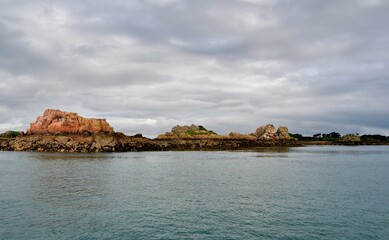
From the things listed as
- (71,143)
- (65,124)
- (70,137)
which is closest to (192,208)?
(71,143)

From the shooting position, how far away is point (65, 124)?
125938mm

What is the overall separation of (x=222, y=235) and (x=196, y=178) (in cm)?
2836

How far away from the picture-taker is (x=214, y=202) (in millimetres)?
32562

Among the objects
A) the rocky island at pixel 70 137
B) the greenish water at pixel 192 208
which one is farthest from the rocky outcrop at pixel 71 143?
the greenish water at pixel 192 208

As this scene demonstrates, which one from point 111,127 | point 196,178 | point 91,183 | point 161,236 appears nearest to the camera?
point 161,236

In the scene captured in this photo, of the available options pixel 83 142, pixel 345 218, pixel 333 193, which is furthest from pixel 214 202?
pixel 83 142

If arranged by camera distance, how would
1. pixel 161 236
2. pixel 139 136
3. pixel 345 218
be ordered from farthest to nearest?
pixel 139 136 < pixel 345 218 < pixel 161 236

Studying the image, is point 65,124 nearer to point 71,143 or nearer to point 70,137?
point 70,137

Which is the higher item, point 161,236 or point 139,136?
point 139,136

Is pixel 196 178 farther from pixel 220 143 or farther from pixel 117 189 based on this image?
pixel 220 143

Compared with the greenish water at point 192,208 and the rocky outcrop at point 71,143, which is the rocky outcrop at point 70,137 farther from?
the greenish water at point 192,208

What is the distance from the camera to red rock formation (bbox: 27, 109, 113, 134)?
12569cm

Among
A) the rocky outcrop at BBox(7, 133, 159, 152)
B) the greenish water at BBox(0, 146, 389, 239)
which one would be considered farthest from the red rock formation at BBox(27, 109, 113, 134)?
the greenish water at BBox(0, 146, 389, 239)

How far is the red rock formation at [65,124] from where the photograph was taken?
126 metres
